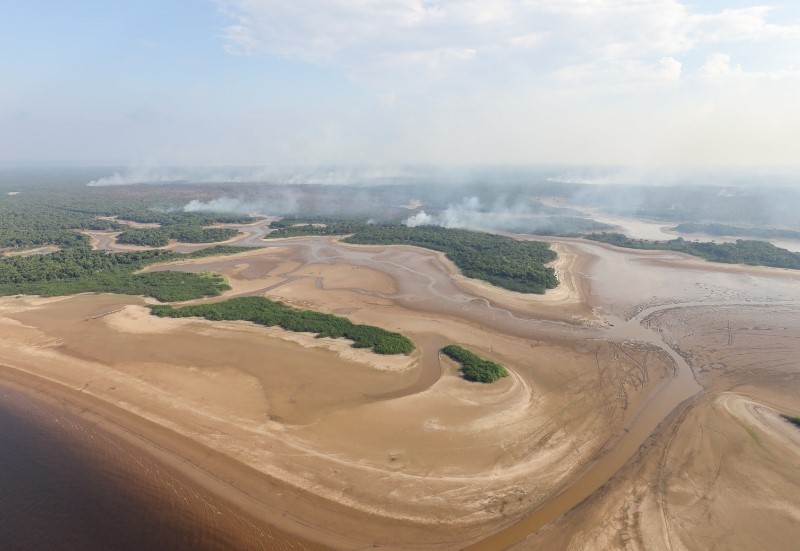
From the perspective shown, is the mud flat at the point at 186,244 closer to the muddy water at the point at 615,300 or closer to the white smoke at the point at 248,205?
the muddy water at the point at 615,300

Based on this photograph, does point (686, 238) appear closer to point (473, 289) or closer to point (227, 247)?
point (473, 289)

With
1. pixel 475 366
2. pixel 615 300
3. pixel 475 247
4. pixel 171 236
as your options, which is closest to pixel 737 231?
pixel 475 247

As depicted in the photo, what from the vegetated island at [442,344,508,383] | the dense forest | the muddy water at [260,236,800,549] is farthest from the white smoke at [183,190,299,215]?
the vegetated island at [442,344,508,383]

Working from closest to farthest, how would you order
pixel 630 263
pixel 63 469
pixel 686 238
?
pixel 63 469 → pixel 630 263 → pixel 686 238

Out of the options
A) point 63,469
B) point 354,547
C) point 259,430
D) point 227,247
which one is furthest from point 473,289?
point 227,247

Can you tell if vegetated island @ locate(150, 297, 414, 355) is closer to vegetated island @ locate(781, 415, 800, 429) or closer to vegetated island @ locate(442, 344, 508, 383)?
vegetated island @ locate(442, 344, 508, 383)
